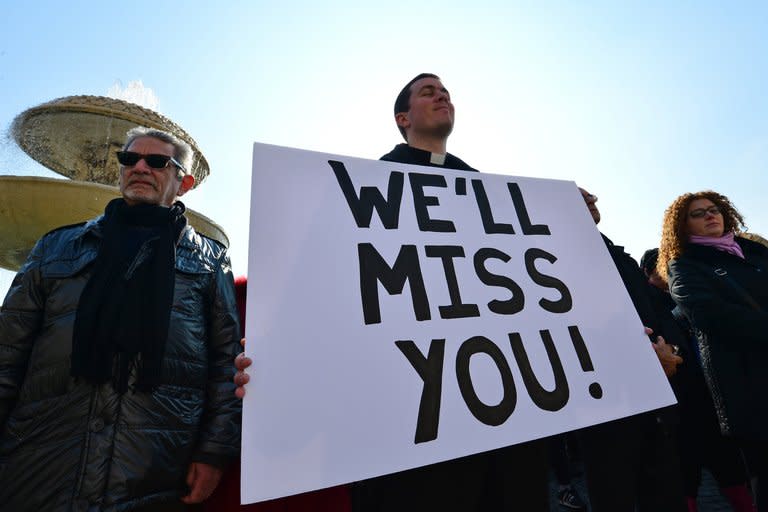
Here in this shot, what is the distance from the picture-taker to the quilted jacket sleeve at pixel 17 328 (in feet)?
4.60

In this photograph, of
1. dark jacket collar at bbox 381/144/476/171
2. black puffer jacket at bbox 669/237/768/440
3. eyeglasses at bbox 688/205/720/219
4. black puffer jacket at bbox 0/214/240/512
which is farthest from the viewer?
eyeglasses at bbox 688/205/720/219

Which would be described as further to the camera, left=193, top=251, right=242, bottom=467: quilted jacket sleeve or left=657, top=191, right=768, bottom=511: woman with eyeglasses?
left=657, top=191, right=768, bottom=511: woman with eyeglasses

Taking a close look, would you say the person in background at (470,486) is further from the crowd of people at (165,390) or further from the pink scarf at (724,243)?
the pink scarf at (724,243)

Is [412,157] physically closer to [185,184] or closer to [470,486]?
[185,184]

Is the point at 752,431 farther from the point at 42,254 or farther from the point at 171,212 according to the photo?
A: the point at 42,254

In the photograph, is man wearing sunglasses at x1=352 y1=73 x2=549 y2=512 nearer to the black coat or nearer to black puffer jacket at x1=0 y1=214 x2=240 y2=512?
the black coat

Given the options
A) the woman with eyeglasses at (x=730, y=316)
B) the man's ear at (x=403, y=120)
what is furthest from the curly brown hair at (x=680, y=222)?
the man's ear at (x=403, y=120)

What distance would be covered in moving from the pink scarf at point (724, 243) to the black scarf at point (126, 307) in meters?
2.89

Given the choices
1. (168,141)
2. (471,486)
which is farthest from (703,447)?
(168,141)

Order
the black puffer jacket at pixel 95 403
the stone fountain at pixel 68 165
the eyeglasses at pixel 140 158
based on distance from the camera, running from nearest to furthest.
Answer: the black puffer jacket at pixel 95 403
the eyeglasses at pixel 140 158
the stone fountain at pixel 68 165

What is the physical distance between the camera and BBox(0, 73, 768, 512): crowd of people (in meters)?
1.31

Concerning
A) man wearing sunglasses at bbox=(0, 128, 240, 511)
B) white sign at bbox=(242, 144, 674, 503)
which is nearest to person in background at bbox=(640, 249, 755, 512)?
white sign at bbox=(242, 144, 674, 503)

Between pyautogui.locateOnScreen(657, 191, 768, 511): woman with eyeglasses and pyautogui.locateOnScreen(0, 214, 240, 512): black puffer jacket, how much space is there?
2327 mm

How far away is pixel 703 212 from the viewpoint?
9.05ft
